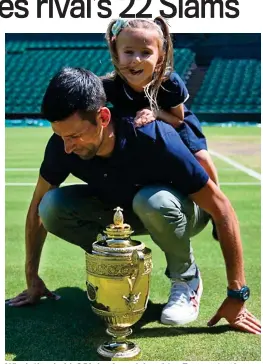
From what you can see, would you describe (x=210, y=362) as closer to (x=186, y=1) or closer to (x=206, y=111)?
(x=186, y=1)

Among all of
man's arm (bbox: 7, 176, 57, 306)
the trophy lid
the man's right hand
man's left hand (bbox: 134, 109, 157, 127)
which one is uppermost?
man's left hand (bbox: 134, 109, 157, 127)

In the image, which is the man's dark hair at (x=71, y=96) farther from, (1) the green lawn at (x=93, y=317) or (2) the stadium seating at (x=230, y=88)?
(2) the stadium seating at (x=230, y=88)

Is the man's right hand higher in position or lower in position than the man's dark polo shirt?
lower

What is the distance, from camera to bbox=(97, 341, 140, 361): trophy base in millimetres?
1674

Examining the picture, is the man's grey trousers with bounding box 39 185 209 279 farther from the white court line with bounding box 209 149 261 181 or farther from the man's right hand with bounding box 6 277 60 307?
the white court line with bounding box 209 149 261 181

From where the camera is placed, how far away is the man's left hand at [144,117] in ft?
6.09

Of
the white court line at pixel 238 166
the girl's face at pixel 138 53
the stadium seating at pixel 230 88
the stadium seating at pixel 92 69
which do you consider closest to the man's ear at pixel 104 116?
the girl's face at pixel 138 53

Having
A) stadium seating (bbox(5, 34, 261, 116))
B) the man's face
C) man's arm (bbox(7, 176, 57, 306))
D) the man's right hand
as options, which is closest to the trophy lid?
the man's face

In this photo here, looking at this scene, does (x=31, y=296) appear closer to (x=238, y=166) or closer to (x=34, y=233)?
(x=34, y=233)

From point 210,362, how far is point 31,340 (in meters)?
0.54

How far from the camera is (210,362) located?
1.70m

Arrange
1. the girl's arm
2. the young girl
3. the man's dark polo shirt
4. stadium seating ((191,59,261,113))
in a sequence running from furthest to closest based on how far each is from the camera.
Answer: stadium seating ((191,59,261,113)), the girl's arm, the young girl, the man's dark polo shirt

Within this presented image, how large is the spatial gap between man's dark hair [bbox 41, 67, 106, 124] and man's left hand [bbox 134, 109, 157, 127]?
0.65 feet

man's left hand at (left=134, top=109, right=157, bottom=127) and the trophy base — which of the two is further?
man's left hand at (left=134, top=109, right=157, bottom=127)
